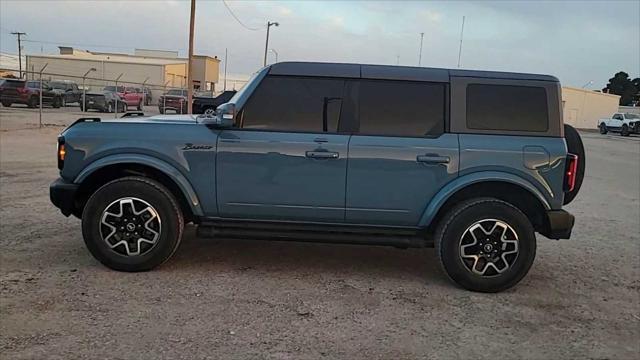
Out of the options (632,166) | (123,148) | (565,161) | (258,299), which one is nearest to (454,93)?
(565,161)

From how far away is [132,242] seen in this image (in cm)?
514

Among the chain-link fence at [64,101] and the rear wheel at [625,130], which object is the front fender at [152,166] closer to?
the chain-link fence at [64,101]

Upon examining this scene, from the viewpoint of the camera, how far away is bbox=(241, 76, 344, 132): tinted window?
519 centimetres

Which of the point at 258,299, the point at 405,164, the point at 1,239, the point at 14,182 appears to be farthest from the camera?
the point at 14,182

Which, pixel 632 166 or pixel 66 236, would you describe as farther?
pixel 632 166

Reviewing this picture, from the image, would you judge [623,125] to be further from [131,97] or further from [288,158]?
[288,158]

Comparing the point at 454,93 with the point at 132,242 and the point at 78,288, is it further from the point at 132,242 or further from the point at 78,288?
the point at 78,288

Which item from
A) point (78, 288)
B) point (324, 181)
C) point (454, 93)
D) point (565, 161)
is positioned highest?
point (454, 93)

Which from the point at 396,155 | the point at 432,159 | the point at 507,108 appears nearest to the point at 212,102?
the point at 396,155

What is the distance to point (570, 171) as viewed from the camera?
16.9 ft

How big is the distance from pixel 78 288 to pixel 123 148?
1252mm

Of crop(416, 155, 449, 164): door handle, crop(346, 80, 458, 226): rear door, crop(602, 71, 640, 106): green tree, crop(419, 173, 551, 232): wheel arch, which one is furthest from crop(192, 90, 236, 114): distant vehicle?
crop(602, 71, 640, 106): green tree

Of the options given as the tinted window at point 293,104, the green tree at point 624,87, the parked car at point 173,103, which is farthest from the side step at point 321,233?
the green tree at point 624,87

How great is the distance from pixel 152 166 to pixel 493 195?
3079 millimetres
